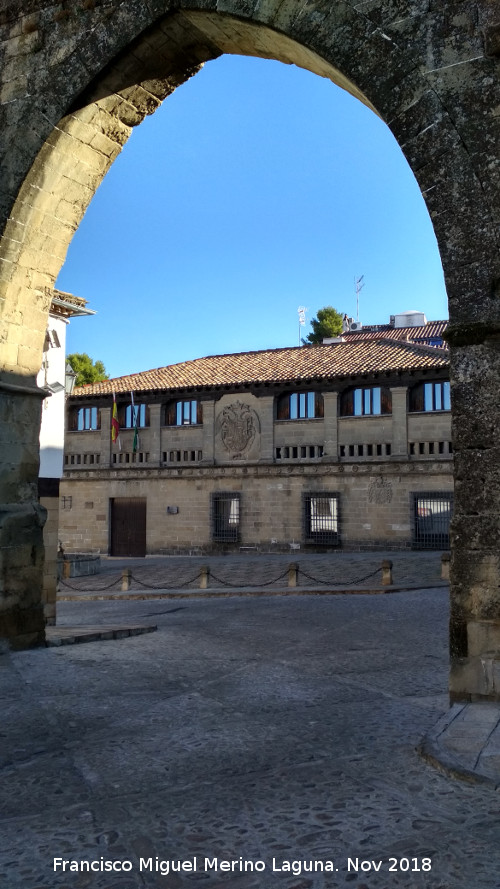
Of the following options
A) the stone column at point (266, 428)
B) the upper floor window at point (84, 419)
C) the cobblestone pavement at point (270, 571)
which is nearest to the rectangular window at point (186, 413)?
the stone column at point (266, 428)

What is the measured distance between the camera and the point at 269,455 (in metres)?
26.4

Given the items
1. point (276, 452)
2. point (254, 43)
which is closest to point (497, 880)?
point (254, 43)

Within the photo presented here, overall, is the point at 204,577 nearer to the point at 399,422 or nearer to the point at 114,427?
the point at 399,422

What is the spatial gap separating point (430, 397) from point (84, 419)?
1468cm

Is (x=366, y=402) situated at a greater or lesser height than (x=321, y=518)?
greater

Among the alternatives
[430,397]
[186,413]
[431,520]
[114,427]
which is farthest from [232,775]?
[114,427]

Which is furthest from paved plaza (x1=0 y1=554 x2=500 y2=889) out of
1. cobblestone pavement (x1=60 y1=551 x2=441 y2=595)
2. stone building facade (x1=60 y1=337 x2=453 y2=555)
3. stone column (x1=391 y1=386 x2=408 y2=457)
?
stone column (x1=391 y1=386 x2=408 y2=457)

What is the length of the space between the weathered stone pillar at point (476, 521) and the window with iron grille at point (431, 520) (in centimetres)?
1962

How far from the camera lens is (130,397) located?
1167 inches

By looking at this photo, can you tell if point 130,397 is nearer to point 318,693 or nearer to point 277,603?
point 277,603

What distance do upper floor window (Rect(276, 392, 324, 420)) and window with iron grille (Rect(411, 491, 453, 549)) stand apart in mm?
4989

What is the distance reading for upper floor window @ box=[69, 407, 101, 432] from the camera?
30.5 metres

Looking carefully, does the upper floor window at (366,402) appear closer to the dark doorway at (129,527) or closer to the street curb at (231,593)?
the dark doorway at (129,527)

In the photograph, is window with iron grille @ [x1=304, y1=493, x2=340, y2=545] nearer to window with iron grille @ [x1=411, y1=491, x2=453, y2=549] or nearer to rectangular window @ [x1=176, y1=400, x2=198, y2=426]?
window with iron grille @ [x1=411, y1=491, x2=453, y2=549]
